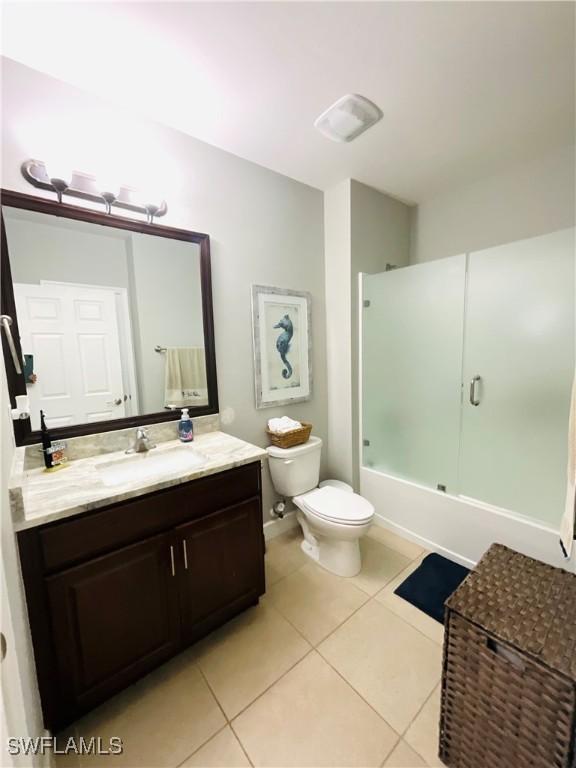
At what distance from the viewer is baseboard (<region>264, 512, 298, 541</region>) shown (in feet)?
7.10

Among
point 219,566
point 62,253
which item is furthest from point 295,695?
point 62,253

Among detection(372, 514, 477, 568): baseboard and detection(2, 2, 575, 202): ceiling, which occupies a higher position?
detection(2, 2, 575, 202): ceiling

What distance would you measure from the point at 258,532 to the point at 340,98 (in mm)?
2089

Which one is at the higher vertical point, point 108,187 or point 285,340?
point 108,187

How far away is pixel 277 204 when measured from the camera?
2041 mm

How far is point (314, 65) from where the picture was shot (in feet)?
4.18

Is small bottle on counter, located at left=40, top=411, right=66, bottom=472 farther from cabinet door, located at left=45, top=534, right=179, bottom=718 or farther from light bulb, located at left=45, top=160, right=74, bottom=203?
light bulb, located at left=45, top=160, right=74, bottom=203

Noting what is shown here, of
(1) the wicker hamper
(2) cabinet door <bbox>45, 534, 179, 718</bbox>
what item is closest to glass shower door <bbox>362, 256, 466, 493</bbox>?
(1) the wicker hamper

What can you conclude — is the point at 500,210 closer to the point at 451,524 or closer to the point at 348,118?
the point at 348,118

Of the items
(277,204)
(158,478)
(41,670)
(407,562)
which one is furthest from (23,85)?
(407,562)

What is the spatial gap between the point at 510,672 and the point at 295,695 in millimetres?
A: 793

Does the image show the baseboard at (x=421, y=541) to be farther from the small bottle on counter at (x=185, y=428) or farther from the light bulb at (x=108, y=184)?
the light bulb at (x=108, y=184)

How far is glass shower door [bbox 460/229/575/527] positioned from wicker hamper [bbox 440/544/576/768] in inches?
35.1

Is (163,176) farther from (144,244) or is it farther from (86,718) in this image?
(86,718)
